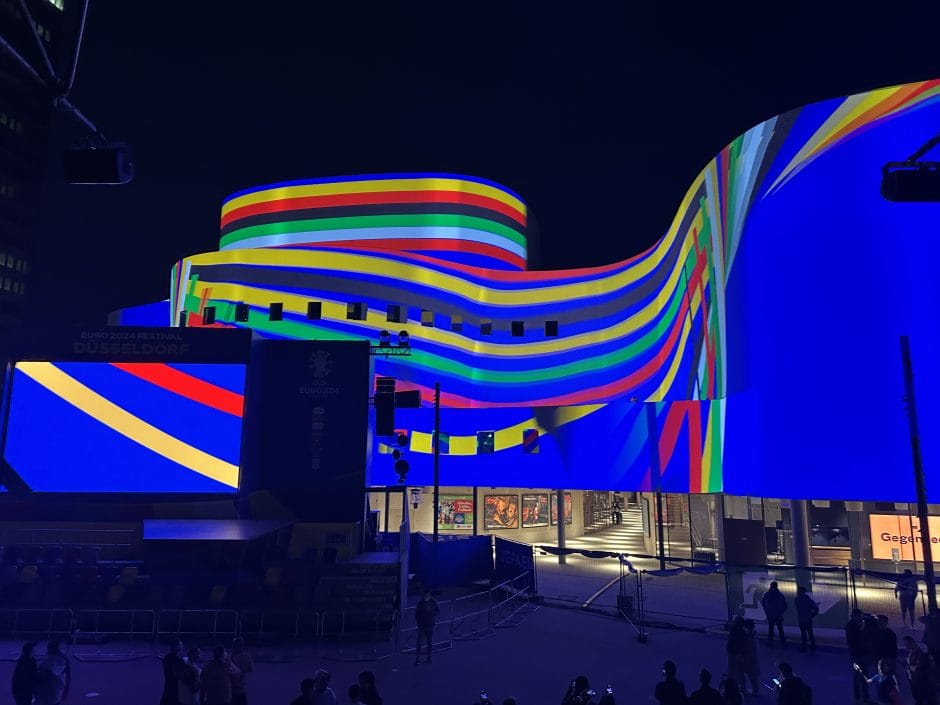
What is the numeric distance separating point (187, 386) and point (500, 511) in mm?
20472

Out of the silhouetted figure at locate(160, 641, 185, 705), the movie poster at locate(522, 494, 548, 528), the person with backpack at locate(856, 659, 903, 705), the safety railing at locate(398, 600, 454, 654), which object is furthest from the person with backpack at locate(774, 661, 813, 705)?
the movie poster at locate(522, 494, 548, 528)

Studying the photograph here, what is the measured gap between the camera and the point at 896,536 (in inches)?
938

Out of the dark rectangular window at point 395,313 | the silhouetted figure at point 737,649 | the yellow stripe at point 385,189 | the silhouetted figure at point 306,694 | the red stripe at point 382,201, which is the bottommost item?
the silhouetted figure at point 737,649

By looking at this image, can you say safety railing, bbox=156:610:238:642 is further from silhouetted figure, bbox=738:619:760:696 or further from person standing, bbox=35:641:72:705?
silhouetted figure, bbox=738:619:760:696

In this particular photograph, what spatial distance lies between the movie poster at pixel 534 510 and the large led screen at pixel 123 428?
67.5 feet

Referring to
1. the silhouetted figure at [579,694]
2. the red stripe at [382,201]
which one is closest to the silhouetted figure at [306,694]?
the silhouetted figure at [579,694]

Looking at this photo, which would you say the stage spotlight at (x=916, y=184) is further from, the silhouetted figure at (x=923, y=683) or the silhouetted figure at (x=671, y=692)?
the silhouetted figure at (x=671, y=692)

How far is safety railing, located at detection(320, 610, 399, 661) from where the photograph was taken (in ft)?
52.5

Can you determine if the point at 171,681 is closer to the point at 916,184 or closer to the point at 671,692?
the point at 671,692

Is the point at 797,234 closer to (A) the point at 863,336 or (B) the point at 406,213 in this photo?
(A) the point at 863,336

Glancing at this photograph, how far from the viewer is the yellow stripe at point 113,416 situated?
67.7ft

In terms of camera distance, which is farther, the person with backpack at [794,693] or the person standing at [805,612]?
the person standing at [805,612]

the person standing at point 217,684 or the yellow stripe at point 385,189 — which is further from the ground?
the yellow stripe at point 385,189

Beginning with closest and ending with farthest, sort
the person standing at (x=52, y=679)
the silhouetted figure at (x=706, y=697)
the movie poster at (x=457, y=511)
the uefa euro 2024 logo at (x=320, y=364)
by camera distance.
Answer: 1. the silhouetted figure at (x=706, y=697)
2. the person standing at (x=52, y=679)
3. the uefa euro 2024 logo at (x=320, y=364)
4. the movie poster at (x=457, y=511)
